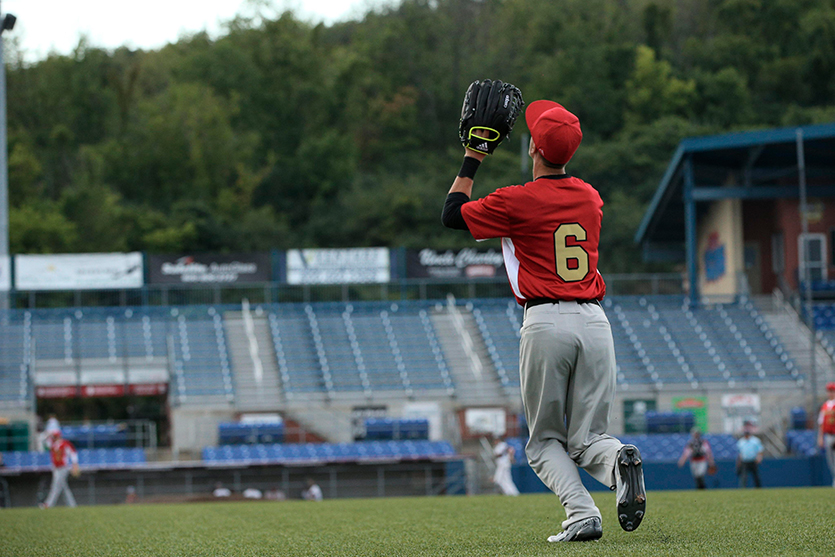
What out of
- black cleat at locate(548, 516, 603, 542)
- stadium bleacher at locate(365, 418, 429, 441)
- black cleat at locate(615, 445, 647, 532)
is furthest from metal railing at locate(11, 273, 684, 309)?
black cleat at locate(615, 445, 647, 532)

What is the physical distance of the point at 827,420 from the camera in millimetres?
15820

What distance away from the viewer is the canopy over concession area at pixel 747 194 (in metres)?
30.9

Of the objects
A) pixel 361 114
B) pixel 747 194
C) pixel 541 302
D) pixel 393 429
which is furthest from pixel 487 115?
pixel 361 114

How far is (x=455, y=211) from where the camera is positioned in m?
5.34

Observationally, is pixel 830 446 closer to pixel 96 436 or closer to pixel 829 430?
pixel 829 430

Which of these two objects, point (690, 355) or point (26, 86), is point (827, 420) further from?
point (26, 86)

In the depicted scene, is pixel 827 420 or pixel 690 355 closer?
pixel 827 420

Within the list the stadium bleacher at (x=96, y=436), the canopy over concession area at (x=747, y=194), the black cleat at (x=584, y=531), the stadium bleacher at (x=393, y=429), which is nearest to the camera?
the black cleat at (x=584, y=531)

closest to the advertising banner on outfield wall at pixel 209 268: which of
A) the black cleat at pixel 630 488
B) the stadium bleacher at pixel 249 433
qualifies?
the stadium bleacher at pixel 249 433

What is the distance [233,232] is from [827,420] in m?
40.0

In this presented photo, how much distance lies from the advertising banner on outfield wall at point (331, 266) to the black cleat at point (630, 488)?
101ft

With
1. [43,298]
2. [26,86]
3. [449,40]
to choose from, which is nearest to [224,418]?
[43,298]

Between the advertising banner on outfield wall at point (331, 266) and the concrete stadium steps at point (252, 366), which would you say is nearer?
the concrete stadium steps at point (252, 366)

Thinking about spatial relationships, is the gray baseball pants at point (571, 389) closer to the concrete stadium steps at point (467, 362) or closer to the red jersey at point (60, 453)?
the red jersey at point (60, 453)
